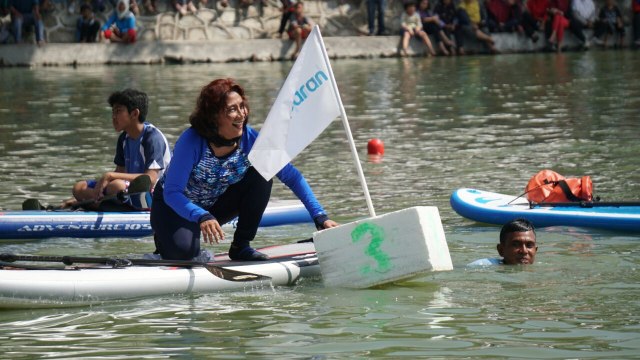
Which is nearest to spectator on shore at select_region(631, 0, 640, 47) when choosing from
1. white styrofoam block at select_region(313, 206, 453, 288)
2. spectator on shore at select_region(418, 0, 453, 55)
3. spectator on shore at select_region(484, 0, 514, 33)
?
spectator on shore at select_region(484, 0, 514, 33)

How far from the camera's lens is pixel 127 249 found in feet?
34.6

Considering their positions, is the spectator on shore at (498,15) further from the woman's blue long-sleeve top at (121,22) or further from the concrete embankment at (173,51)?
the woman's blue long-sleeve top at (121,22)

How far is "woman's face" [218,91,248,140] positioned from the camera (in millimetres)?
8359

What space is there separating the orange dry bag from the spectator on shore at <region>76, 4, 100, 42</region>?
19.8 meters

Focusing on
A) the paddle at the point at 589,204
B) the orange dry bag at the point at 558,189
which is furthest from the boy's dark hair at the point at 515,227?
the orange dry bag at the point at 558,189

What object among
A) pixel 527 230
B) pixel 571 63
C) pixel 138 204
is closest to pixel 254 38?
pixel 571 63

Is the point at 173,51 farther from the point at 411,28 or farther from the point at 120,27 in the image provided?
the point at 411,28

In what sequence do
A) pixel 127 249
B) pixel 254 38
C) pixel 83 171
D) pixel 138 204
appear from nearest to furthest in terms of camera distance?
pixel 127 249 → pixel 138 204 → pixel 83 171 → pixel 254 38

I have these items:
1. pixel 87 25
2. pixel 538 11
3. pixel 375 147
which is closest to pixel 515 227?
pixel 375 147

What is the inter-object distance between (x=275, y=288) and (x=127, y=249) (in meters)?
2.27

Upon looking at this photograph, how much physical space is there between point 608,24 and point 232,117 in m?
24.9

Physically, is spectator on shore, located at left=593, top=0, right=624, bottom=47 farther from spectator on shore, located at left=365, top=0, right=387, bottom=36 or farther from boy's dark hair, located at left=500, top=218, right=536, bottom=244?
boy's dark hair, located at left=500, top=218, right=536, bottom=244

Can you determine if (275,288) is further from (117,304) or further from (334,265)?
(117,304)

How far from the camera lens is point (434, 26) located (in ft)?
103
